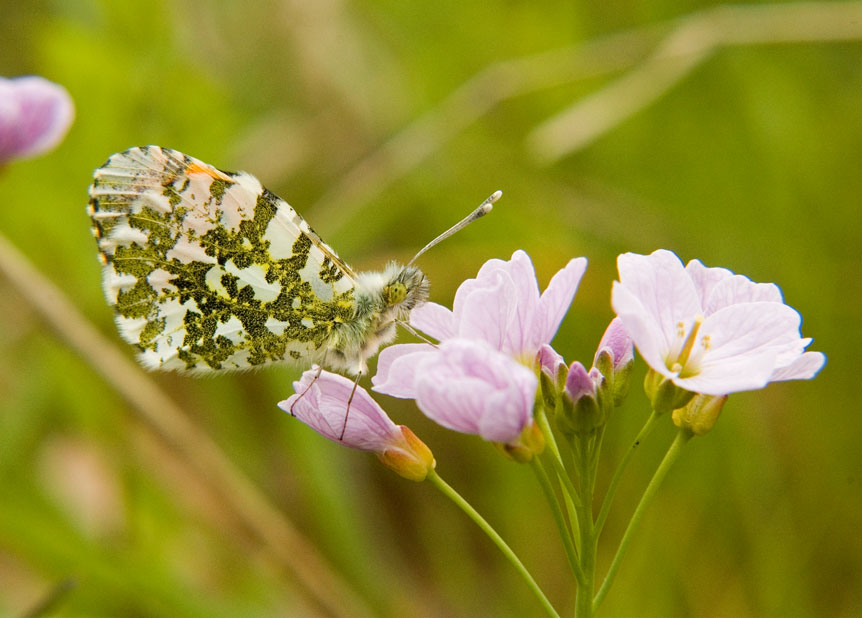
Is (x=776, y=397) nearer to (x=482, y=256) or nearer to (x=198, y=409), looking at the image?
(x=482, y=256)

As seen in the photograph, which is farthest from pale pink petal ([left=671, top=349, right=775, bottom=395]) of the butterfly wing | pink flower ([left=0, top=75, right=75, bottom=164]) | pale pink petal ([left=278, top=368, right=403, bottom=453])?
pink flower ([left=0, top=75, right=75, bottom=164])

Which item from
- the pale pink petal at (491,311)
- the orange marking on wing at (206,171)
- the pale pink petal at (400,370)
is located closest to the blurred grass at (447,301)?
the orange marking on wing at (206,171)

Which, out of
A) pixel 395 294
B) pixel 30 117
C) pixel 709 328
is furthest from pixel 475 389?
pixel 30 117

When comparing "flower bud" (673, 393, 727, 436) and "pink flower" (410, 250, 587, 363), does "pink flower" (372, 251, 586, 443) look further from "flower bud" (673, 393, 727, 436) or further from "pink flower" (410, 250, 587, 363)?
"flower bud" (673, 393, 727, 436)

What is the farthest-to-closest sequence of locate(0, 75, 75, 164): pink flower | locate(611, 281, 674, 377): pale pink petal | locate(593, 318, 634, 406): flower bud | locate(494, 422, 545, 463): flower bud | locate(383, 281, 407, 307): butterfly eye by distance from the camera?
locate(0, 75, 75, 164): pink flower, locate(383, 281, 407, 307): butterfly eye, locate(593, 318, 634, 406): flower bud, locate(494, 422, 545, 463): flower bud, locate(611, 281, 674, 377): pale pink petal

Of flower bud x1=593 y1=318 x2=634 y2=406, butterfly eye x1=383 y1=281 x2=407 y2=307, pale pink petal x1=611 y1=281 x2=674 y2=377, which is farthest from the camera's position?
butterfly eye x1=383 y1=281 x2=407 y2=307

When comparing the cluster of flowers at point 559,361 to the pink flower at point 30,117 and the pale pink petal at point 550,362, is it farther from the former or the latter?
the pink flower at point 30,117

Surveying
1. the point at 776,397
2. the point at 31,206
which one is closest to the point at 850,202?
the point at 776,397
